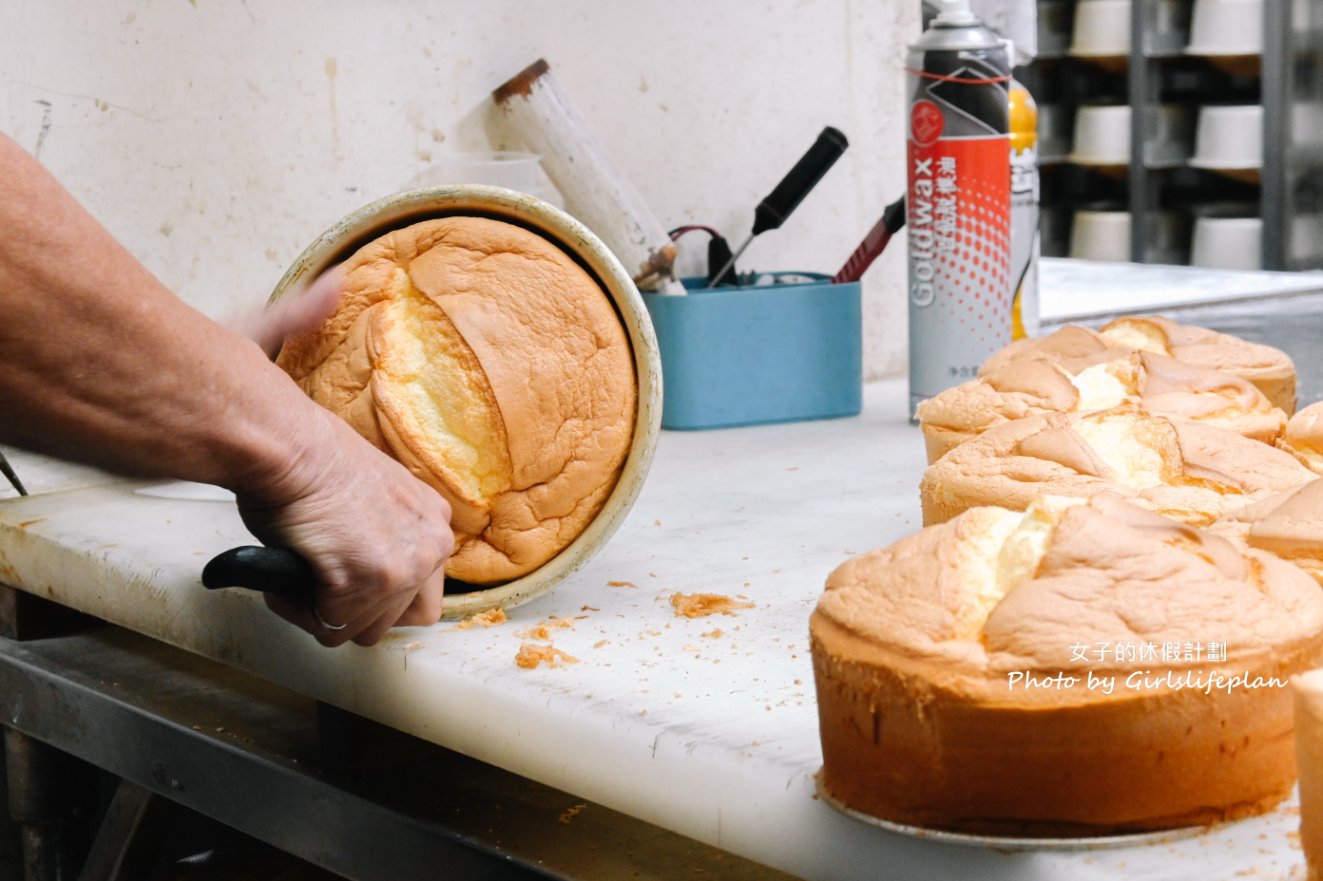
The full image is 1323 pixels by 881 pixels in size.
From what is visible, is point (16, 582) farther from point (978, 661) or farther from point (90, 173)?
point (978, 661)

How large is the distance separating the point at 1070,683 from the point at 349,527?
1.64ft

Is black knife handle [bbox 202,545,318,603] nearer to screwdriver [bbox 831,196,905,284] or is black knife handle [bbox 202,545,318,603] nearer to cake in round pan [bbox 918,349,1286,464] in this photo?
cake in round pan [bbox 918,349,1286,464]

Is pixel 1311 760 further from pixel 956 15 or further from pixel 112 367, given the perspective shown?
pixel 956 15

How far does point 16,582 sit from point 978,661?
3.74ft

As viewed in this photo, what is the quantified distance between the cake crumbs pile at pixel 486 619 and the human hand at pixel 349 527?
0.08 metres

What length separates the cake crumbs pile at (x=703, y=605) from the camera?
47.6 inches

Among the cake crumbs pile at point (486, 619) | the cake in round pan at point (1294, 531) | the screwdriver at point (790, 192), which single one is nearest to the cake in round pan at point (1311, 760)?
the cake in round pan at point (1294, 531)

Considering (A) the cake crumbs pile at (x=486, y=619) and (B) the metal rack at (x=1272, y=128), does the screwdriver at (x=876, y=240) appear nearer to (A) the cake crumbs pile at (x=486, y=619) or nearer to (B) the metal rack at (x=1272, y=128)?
(A) the cake crumbs pile at (x=486, y=619)

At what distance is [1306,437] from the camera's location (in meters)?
1.33

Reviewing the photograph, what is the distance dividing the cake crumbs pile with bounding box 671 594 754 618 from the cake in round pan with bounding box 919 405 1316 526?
0.61 ft

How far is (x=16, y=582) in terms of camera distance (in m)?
1.58

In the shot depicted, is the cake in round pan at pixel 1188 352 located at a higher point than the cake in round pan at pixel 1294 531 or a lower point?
higher

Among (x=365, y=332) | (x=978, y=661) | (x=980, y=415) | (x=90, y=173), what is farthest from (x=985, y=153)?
(x=978, y=661)

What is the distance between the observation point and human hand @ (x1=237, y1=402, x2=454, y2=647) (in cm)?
104
